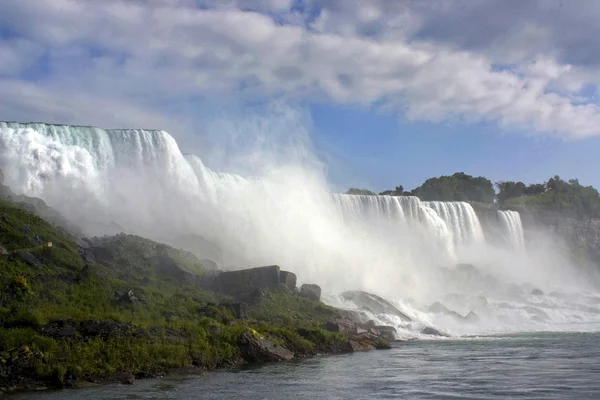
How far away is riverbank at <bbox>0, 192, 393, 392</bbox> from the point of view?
19828 millimetres

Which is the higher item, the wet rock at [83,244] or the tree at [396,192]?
the tree at [396,192]

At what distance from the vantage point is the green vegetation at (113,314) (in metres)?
19.7

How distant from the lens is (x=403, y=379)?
20.0m

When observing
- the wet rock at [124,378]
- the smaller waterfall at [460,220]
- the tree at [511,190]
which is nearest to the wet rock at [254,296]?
the wet rock at [124,378]

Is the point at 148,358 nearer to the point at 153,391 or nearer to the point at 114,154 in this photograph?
the point at 153,391

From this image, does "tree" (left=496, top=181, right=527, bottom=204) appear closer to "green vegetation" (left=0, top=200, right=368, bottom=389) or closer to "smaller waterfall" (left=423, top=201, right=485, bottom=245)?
"smaller waterfall" (left=423, top=201, right=485, bottom=245)

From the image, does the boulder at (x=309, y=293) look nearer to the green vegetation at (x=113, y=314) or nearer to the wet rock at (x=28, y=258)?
the green vegetation at (x=113, y=314)

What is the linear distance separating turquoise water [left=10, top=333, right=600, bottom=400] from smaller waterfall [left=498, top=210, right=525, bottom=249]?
52.2 metres

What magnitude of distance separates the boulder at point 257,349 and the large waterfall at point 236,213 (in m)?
18.0

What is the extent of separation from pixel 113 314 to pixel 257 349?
567 cm

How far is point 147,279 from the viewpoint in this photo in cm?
3150

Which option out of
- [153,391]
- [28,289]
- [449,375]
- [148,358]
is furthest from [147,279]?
[449,375]

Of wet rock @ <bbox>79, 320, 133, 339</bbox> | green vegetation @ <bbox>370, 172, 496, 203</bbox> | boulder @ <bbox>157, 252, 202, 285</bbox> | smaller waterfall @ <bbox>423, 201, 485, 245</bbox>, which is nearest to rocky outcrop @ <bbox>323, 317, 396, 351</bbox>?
boulder @ <bbox>157, 252, 202, 285</bbox>

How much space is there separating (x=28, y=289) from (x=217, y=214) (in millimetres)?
25138
